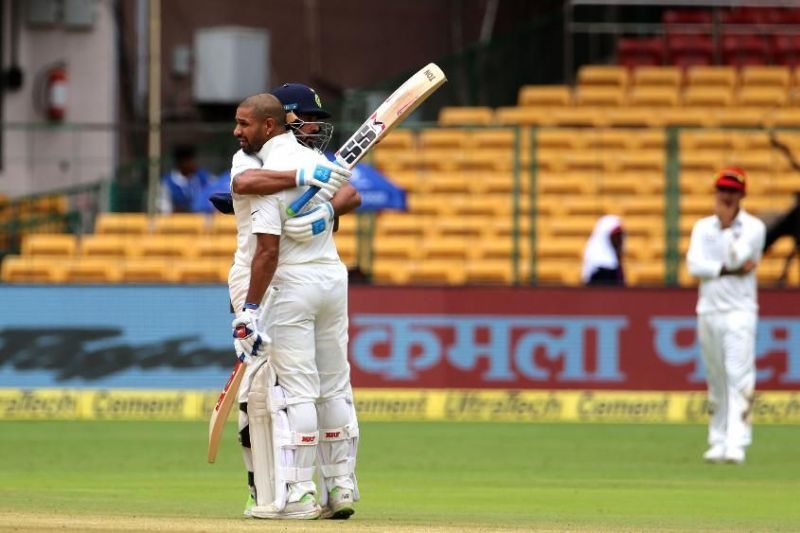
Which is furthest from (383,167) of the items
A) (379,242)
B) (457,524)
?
(457,524)

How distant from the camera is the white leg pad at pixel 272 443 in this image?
746 centimetres

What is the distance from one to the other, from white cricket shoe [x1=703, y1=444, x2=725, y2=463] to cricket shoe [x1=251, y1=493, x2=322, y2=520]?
4747 mm

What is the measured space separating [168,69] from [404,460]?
12.4m

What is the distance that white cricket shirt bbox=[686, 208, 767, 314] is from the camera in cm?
1138

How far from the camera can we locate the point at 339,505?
762 cm

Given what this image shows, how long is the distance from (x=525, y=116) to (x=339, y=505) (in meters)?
12.8

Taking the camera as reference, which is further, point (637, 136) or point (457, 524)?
point (637, 136)

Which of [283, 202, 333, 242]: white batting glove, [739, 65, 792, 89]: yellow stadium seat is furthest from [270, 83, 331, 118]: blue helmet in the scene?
[739, 65, 792, 89]: yellow stadium seat

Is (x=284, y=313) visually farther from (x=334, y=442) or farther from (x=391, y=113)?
(x=391, y=113)

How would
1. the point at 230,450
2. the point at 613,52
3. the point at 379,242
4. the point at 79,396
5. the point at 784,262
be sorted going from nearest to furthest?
the point at 230,450, the point at 79,396, the point at 784,262, the point at 379,242, the point at 613,52

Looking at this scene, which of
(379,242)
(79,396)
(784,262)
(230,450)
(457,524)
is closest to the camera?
(457,524)

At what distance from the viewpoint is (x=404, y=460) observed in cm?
1165

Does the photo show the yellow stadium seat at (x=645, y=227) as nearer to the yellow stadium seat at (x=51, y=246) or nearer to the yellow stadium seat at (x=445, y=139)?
the yellow stadium seat at (x=445, y=139)

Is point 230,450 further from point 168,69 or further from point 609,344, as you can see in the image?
point 168,69
